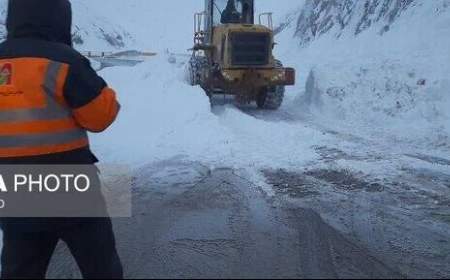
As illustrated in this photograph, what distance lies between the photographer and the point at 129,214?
5.76 metres

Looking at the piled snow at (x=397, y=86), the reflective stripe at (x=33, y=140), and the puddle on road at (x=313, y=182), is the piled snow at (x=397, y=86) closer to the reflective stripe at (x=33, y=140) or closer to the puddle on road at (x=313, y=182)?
the puddle on road at (x=313, y=182)

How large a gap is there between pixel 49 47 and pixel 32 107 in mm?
310

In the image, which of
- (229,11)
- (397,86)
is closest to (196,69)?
(229,11)

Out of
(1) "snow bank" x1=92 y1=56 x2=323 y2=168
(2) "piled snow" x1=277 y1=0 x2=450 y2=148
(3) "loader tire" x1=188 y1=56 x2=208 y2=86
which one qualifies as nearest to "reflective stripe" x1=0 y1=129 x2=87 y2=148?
(1) "snow bank" x1=92 y1=56 x2=323 y2=168

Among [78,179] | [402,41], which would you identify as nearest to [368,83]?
[402,41]

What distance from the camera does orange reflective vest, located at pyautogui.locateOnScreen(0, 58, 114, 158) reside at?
261 centimetres

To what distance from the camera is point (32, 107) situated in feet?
8.61

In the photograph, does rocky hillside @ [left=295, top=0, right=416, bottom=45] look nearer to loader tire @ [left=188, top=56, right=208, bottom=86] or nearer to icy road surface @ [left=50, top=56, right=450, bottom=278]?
loader tire @ [left=188, top=56, right=208, bottom=86]

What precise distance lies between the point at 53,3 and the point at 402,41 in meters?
17.3

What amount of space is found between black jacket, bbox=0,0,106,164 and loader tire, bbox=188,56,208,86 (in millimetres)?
13354

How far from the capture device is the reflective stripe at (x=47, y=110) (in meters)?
2.61

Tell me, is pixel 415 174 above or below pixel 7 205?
below

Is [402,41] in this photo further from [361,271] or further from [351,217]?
[361,271]

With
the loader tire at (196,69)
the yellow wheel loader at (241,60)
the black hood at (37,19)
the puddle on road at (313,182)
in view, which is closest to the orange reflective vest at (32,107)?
the black hood at (37,19)
